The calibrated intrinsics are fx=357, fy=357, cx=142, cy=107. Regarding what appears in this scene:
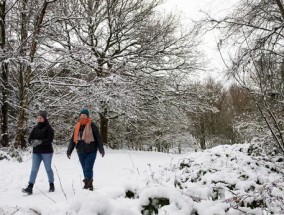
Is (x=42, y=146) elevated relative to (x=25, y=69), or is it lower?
lower

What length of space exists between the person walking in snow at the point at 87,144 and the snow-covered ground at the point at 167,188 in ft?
1.62

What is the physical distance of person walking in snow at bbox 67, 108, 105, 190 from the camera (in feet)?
23.7

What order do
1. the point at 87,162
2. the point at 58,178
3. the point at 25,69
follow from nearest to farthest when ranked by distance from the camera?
the point at 87,162
the point at 58,178
the point at 25,69

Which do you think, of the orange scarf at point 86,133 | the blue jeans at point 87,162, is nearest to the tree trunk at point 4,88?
the orange scarf at point 86,133

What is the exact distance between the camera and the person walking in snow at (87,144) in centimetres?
722

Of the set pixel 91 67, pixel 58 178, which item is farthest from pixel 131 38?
pixel 58 178

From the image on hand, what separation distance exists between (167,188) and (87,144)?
144 inches

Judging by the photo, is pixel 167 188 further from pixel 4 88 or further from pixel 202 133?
pixel 202 133

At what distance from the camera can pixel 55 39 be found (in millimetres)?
17031

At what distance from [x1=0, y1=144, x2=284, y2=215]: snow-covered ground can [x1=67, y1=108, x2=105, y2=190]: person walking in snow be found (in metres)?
0.49

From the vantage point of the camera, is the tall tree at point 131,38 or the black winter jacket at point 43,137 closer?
the black winter jacket at point 43,137

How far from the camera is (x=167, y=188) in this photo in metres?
3.88

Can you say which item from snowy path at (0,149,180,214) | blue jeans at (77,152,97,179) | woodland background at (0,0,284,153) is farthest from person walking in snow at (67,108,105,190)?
woodland background at (0,0,284,153)

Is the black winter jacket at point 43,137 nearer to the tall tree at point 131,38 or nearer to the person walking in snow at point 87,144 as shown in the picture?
the person walking in snow at point 87,144
